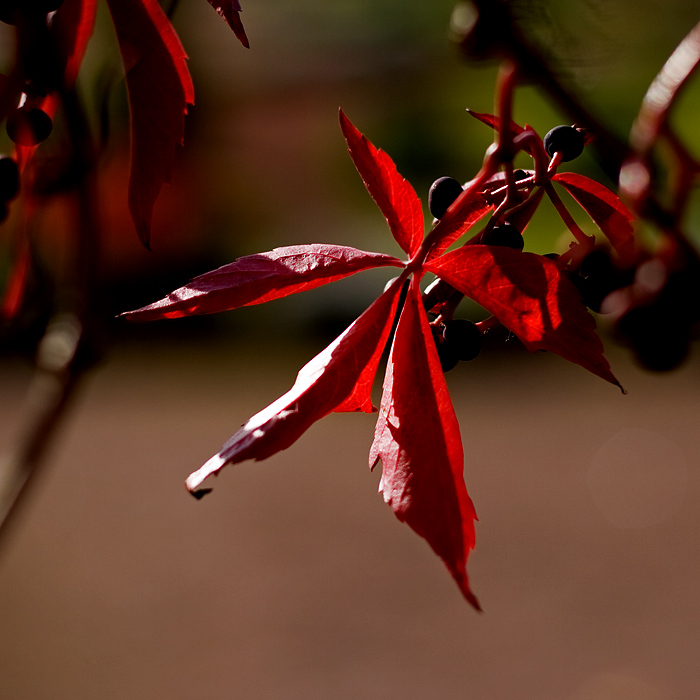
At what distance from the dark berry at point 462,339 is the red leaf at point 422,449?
0.05 ft

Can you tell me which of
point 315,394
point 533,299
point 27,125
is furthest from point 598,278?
point 27,125

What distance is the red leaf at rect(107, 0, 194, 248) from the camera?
381 mm

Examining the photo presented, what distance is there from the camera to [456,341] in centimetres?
43

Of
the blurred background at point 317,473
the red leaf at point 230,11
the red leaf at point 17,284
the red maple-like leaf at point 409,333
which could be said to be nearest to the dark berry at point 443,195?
the red maple-like leaf at point 409,333

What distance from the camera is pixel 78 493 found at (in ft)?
12.0

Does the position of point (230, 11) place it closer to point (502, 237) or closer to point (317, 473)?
point (502, 237)

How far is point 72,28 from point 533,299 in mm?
302

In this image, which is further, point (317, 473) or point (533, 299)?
point (317, 473)

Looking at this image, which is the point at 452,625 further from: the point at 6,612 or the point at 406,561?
the point at 6,612

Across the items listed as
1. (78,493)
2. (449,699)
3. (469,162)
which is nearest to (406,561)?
(449,699)

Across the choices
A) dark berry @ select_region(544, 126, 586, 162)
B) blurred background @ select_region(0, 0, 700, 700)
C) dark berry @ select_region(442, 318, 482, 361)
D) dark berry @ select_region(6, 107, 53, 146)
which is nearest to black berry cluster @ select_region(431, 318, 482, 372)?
dark berry @ select_region(442, 318, 482, 361)

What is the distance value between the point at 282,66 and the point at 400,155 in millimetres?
842

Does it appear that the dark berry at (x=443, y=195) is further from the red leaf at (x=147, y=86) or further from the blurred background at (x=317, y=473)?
the blurred background at (x=317, y=473)

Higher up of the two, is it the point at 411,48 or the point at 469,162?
the point at 411,48
